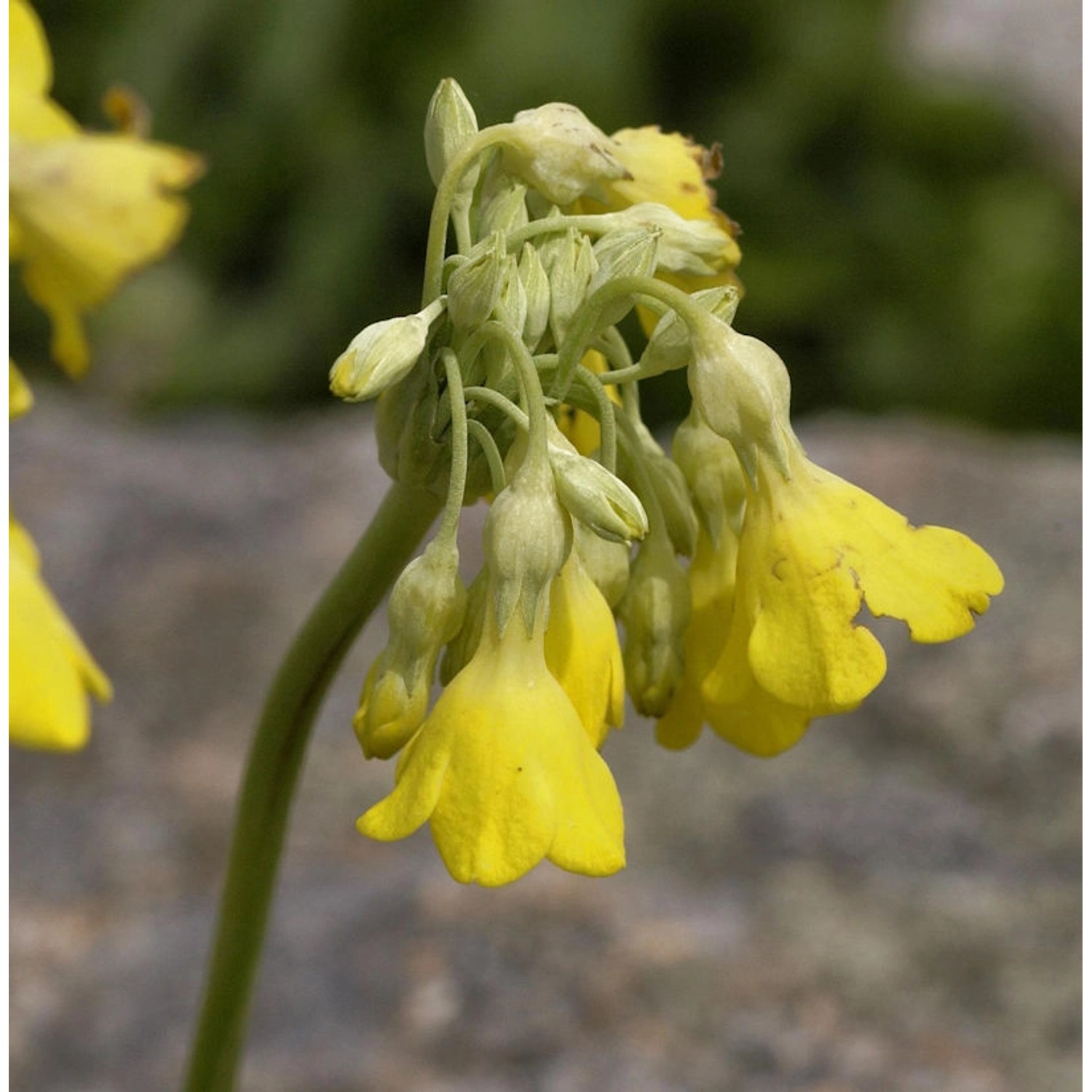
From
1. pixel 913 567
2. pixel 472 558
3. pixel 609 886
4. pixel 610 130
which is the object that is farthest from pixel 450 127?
pixel 610 130

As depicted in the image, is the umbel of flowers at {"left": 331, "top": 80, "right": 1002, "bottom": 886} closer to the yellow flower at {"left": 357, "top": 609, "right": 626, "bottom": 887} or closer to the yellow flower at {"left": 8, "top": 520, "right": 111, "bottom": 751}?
the yellow flower at {"left": 357, "top": 609, "right": 626, "bottom": 887}

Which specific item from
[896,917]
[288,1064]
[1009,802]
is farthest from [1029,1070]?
[288,1064]

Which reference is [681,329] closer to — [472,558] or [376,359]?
[376,359]

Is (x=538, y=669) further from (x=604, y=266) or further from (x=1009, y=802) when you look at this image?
(x=1009, y=802)

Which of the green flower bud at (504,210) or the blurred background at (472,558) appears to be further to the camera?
the blurred background at (472,558)

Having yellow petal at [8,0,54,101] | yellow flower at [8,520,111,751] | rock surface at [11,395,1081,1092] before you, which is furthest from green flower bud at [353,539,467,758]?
rock surface at [11,395,1081,1092]

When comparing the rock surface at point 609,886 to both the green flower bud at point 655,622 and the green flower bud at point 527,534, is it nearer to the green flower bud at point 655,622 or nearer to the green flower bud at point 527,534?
the green flower bud at point 655,622

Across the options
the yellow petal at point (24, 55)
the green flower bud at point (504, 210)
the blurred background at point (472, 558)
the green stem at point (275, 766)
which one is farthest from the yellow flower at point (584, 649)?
the blurred background at point (472, 558)
